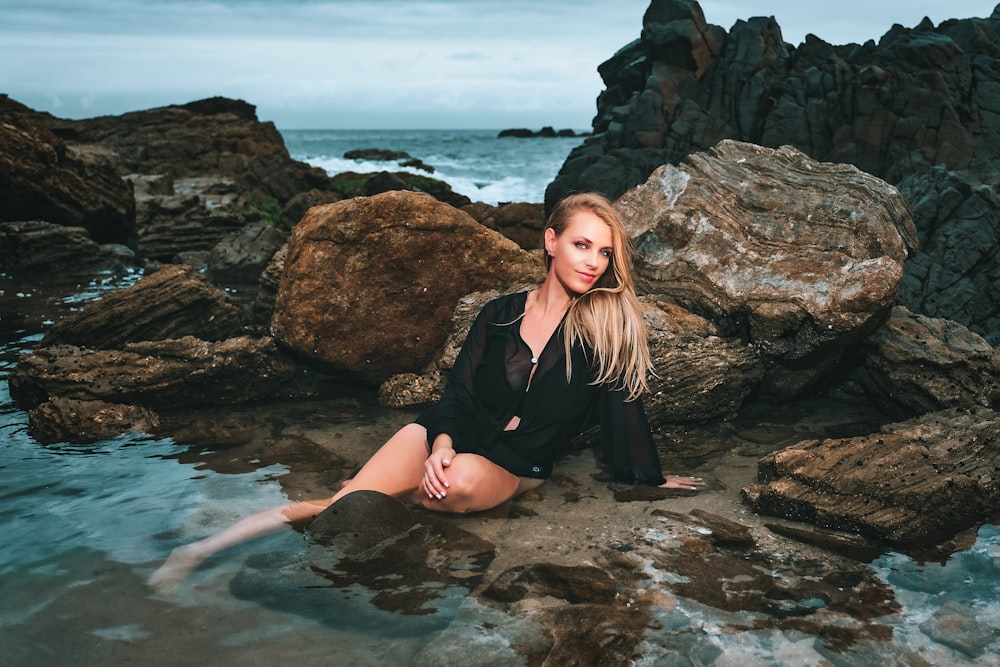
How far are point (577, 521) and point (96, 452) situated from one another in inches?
135

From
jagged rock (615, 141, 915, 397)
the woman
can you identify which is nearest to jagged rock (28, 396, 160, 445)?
the woman

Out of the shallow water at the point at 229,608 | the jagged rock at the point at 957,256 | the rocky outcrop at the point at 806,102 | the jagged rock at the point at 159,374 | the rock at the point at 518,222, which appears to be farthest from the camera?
the rocky outcrop at the point at 806,102

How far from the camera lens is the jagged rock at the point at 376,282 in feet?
22.1

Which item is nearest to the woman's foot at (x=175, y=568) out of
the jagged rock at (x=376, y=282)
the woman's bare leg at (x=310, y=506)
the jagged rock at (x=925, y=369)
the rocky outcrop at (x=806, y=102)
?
the woman's bare leg at (x=310, y=506)

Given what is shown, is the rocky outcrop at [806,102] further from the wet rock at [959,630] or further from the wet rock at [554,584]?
the wet rock at [959,630]

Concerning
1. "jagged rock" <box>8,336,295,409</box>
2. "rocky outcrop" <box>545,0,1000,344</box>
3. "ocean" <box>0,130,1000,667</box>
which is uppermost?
"rocky outcrop" <box>545,0,1000,344</box>

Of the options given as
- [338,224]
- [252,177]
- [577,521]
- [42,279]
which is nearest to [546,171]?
[252,177]

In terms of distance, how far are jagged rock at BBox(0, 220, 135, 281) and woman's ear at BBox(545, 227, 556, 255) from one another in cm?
1092

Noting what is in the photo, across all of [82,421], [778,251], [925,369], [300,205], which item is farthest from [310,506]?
[300,205]

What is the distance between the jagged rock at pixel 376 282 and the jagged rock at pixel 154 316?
54.2 inches

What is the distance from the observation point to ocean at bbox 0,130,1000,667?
125 inches

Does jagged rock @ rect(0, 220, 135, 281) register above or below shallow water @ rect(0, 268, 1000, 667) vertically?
above

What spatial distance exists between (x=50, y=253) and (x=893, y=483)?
13.4 metres

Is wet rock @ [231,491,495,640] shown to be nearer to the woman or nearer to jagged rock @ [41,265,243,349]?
the woman
